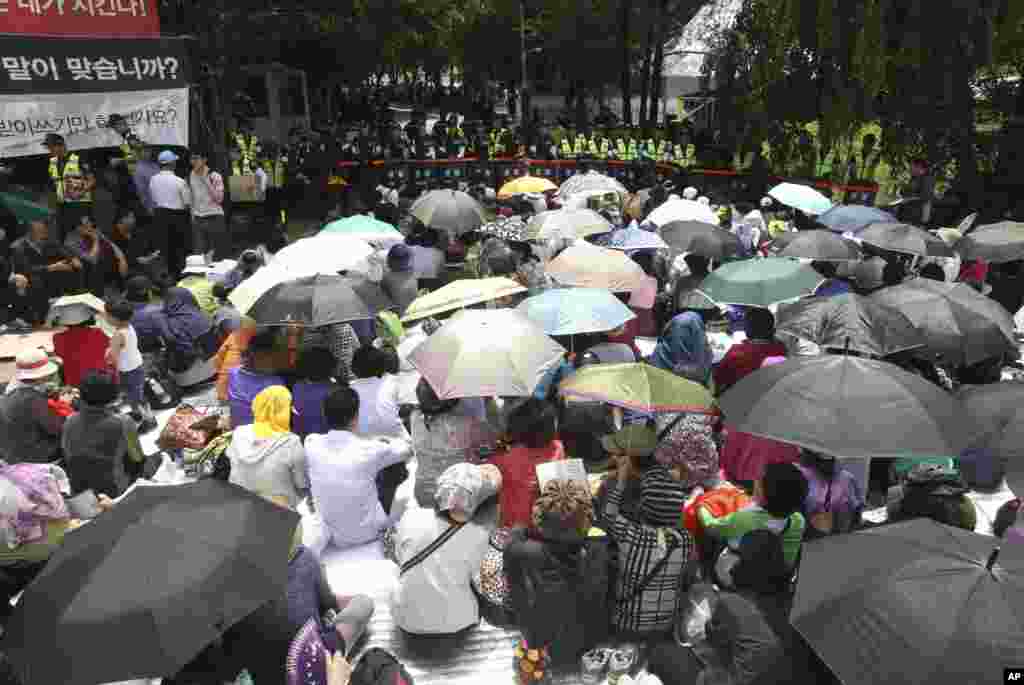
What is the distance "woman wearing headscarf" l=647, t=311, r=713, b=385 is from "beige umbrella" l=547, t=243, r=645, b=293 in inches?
35.1

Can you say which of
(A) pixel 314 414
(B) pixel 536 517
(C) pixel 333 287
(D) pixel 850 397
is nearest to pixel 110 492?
(A) pixel 314 414

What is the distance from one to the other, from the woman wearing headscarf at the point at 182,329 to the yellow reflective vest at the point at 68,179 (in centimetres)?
433

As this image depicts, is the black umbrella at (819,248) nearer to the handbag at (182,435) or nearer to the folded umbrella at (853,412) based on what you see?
the folded umbrella at (853,412)

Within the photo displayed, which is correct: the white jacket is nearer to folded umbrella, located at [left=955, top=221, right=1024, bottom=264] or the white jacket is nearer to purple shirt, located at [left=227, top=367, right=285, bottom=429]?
purple shirt, located at [left=227, top=367, right=285, bottom=429]

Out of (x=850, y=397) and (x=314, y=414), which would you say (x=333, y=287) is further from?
(x=850, y=397)

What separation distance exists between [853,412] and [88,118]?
10.5 metres

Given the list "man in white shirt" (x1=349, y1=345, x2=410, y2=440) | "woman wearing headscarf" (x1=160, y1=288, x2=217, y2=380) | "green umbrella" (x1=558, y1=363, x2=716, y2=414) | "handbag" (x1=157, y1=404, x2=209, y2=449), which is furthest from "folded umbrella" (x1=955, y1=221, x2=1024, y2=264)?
"woman wearing headscarf" (x1=160, y1=288, x2=217, y2=380)

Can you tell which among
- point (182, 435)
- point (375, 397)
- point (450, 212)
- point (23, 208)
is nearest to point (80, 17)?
point (23, 208)

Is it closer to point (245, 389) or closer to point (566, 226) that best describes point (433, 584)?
point (245, 389)

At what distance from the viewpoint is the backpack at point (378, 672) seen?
342cm

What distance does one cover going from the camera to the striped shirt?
385 cm

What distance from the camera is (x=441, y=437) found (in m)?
5.08

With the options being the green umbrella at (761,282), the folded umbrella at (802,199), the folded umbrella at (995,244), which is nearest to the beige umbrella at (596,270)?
the green umbrella at (761,282)

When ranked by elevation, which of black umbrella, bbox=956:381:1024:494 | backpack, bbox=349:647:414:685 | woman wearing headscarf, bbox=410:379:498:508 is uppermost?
black umbrella, bbox=956:381:1024:494
